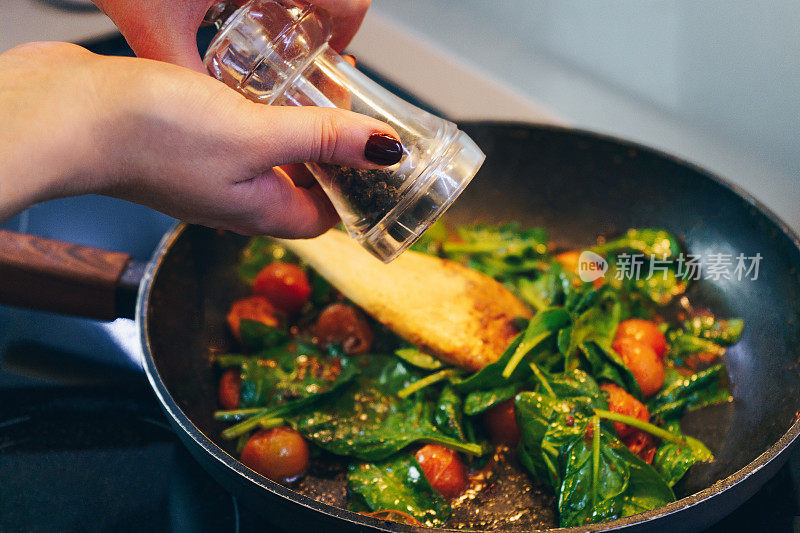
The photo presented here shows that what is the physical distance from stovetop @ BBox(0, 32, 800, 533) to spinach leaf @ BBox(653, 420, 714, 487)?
0.07 meters

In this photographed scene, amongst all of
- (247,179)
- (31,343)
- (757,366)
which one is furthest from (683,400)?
(31,343)

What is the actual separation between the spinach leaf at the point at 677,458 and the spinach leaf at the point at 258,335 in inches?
22.2

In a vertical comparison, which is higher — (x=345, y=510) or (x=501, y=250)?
(x=501, y=250)

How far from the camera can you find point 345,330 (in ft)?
3.29

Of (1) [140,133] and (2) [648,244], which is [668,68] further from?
(1) [140,133]

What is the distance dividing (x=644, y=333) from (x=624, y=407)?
Result: 15 centimetres

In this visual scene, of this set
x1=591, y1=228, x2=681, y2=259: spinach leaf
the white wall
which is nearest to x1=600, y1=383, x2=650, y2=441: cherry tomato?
x1=591, y1=228, x2=681, y2=259: spinach leaf

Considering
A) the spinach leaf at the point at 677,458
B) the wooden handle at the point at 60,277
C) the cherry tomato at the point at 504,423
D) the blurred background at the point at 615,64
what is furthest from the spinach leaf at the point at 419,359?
the blurred background at the point at 615,64

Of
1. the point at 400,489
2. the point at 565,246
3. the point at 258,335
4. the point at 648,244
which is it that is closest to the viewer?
the point at 400,489

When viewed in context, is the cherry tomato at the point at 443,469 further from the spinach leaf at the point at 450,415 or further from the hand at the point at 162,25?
the hand at the point at 162,25

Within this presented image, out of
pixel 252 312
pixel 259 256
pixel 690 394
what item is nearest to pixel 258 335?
pixel 252 312

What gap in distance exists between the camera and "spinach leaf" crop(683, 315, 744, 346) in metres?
0.96

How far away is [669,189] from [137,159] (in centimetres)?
88

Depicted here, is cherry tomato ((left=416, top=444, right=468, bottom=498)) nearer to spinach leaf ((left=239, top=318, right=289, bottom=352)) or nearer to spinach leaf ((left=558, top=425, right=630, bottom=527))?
spinach leaf ((left=558, top=425, right=630, bottom=527))
